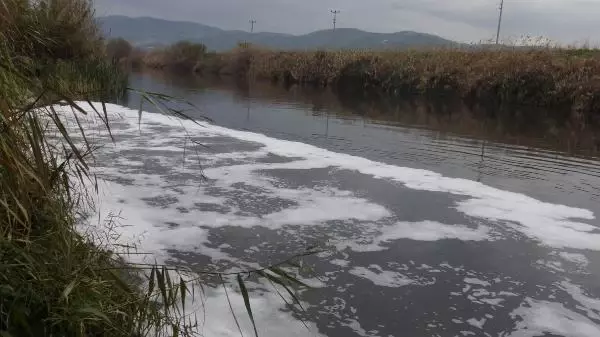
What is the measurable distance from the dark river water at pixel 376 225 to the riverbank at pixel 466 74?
885 centimetres

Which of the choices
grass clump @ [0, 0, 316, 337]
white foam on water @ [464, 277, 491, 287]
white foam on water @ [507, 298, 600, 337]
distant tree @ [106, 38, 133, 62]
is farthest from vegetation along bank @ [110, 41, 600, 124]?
distant tree @ [106, 38, 133, 62]

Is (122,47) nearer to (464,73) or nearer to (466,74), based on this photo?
(464,73)

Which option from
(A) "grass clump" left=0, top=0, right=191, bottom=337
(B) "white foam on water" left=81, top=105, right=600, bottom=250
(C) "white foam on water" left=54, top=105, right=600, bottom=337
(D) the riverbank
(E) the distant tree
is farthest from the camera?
(E) the distant tree

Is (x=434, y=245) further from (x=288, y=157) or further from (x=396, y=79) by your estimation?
(x=396, y=79)

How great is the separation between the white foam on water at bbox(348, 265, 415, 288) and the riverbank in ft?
40.8

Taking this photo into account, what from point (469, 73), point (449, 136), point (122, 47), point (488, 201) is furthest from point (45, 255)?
point (122, 47)

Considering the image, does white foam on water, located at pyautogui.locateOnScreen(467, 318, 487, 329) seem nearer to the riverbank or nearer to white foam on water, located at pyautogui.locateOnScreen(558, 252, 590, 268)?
white foam on water, located at pyautogui.locateOnScreen(558, 252, 590, 268)

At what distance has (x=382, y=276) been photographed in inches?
135

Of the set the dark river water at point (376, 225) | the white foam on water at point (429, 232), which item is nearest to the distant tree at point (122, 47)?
the dark river water at point (376, 225)

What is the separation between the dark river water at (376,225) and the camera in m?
2.97

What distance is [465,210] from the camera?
507 cm

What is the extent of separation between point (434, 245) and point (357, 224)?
70 cm

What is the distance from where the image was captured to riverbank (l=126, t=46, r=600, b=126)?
16.8 metres

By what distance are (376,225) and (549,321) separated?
1.71m
